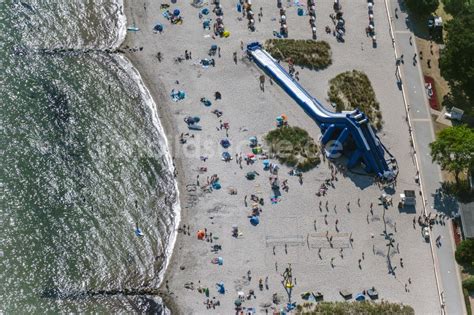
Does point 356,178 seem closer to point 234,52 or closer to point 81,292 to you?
point 234,52

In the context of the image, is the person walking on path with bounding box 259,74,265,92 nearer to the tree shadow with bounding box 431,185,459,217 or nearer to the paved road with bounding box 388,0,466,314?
the paved road with bounding box 388,0,466,314

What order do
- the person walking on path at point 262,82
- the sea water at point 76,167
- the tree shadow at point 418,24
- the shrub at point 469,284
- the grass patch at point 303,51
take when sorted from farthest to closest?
1. the tree shadow at point 418,24
2. the grass patch at point 303,51
3. the person walking on path at point 262,82
4. the shrub at point 469,284
5. the sea water at point 76,167

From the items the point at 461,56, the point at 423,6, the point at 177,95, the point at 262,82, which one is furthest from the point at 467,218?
the point at 177,95

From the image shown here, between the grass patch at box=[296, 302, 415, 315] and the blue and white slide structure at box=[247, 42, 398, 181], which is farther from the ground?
the blue and white slide structure at box=[247, 42, 398, 181]

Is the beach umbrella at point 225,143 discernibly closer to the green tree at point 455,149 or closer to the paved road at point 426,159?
the paved road at point 426,159

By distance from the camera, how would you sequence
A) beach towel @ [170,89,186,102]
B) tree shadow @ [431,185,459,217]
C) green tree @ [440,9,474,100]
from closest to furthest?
tree shadow @ [431,185,459,217] → green tree @ [440,9,474,100] → beach towel @ [170,89,186,102]

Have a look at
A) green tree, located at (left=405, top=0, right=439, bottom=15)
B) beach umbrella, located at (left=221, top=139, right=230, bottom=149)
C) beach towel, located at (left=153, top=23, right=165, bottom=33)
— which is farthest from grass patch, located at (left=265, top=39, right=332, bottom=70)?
beach umbrella, located at (left=221, top=139, right=230, bottom=149)

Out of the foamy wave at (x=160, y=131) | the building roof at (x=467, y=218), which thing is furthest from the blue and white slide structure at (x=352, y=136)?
the foamy wave at (x=160, y=131)
